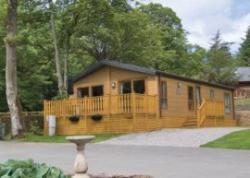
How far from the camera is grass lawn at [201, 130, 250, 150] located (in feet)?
58.2

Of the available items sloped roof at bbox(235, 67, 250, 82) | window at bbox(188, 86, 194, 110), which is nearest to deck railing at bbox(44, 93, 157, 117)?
window at bbox(188, 86, 194, 110)

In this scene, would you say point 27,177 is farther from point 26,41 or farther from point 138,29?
point 138,29

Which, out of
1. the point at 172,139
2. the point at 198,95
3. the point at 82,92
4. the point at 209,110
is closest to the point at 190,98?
the point at 198,95

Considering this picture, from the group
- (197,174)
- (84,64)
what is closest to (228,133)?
(197,174)

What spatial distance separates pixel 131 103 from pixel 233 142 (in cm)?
894

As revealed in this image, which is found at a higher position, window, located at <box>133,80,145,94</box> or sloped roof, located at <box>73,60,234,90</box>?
sloped roof, located at <box>73,60,234,90</box>

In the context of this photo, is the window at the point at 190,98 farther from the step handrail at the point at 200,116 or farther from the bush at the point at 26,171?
the bush at the point at 26,171

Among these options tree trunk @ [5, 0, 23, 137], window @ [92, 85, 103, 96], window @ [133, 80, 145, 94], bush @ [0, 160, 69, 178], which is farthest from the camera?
window @ [92, 85, 103, 96]

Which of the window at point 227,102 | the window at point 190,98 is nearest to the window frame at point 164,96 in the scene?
the window at point 190,98

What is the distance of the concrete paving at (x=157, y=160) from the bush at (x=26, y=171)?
9.99 feet

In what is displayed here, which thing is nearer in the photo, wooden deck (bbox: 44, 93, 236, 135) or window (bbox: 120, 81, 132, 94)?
wooden deck (bbox: 44, 93, 236, 135)

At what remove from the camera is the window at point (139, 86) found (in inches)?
1172

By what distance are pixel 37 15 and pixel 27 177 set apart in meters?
27.6

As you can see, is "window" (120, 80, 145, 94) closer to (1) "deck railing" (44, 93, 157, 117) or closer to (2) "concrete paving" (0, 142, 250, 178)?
(1) "deck railing" (44, 93, 157, 117)
